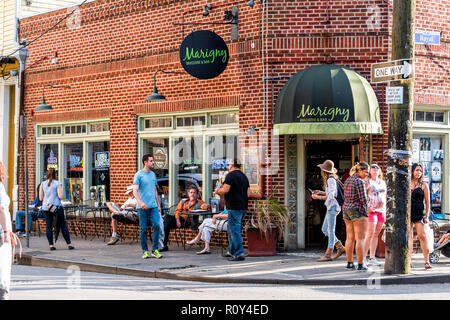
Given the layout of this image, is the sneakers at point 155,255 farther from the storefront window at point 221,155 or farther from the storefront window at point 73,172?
the storefront window at point 73,172

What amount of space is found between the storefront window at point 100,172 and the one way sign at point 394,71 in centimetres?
872

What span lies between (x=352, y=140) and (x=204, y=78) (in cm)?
340

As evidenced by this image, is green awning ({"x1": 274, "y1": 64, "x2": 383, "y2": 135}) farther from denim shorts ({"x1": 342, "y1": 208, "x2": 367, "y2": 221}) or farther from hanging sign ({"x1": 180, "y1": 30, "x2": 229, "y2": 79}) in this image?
denim shorts ({"x1": 342, "y1": 208, "x2": 367, "y2": 221})

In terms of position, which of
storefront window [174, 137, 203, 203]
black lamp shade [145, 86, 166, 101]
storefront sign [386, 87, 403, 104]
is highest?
black lamp shade [145, 86, 166, 101]

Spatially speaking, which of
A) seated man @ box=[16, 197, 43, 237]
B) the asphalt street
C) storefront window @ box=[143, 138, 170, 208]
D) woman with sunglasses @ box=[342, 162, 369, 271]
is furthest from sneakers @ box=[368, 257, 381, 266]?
seated man @ box=[16, 197, 43, 237]

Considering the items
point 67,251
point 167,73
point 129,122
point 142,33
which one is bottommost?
point 67,251

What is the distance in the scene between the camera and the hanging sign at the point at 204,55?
1488cm

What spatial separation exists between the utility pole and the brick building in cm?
220

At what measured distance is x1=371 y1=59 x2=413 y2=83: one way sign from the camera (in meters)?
11.2

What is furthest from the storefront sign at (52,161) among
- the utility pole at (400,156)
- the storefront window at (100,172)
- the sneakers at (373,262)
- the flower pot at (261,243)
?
the utility pole at (400,156)

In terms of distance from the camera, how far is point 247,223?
563 inches

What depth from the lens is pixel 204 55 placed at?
14.9 meters
